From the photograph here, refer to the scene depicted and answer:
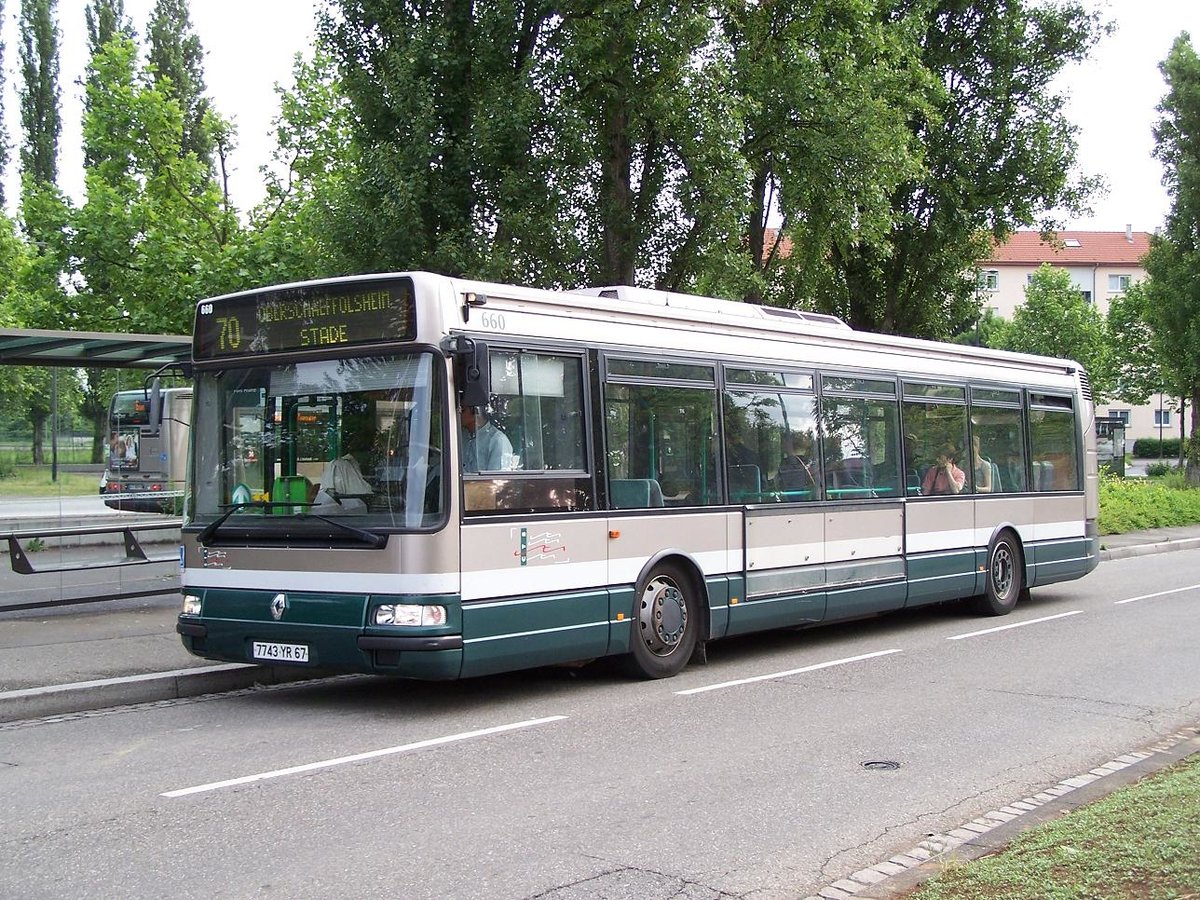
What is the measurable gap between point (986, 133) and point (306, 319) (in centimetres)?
2105

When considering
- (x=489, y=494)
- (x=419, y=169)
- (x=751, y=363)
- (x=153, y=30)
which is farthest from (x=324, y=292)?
(x=153, y=30)

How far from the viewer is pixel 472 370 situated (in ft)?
28.0

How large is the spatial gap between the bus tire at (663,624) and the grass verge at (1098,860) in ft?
15.1

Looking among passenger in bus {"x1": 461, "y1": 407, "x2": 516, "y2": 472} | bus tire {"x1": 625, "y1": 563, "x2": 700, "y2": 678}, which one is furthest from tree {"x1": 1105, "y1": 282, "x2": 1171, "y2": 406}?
passenger in bus {"x1": 461, "y1": 407, "x2": 516, "y2": 472}

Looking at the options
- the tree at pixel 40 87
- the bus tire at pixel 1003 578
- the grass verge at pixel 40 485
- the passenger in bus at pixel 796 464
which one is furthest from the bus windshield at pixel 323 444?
the tree at pixel 40 87

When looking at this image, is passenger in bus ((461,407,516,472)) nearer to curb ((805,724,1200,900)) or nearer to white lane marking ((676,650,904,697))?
white lane marking ((676,650,904,697))

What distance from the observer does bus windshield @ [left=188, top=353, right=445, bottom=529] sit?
8.57m

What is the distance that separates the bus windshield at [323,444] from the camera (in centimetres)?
857

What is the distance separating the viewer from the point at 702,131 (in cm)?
1625

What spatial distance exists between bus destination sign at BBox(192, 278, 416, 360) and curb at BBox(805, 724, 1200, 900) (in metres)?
4.80

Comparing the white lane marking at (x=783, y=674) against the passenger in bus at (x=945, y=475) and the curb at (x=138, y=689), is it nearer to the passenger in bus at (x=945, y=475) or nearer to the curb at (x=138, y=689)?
the passenger in bus at (x=945, y=475)

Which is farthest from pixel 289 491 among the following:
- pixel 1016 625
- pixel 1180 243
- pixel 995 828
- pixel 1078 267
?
pixel 1078 267

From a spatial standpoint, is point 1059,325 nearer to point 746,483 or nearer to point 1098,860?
point 746,483

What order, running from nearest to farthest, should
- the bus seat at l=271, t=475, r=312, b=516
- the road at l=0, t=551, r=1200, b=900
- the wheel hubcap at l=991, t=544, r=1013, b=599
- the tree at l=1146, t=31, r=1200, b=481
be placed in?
1. the road at l=0, t=551, r=1200, b=900
2. the bus seat at l=271, t=475, r=312, b=516
3. the wheel hubcap at l=991, t=544, r=1013, b=599
4. the tree at l=1146, t=31, r=1200, b=481
